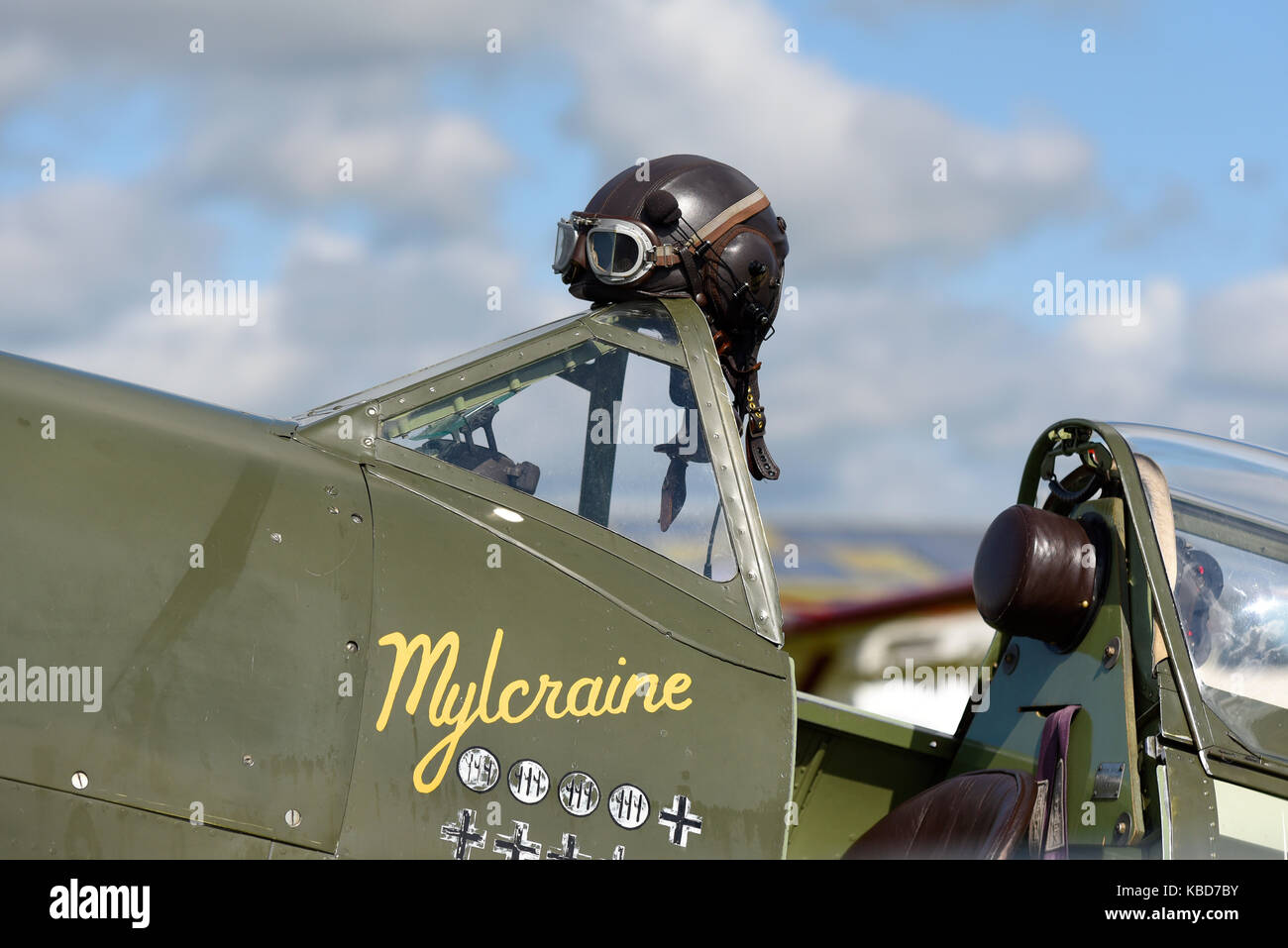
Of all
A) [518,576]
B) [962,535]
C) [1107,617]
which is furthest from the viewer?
[962,535]

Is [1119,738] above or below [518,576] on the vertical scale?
below

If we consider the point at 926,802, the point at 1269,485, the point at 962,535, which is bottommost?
the point at 926,802

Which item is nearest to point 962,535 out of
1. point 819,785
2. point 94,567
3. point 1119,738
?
point 819,785

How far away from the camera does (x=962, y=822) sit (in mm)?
3992

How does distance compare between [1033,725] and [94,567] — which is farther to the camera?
[1033,725]

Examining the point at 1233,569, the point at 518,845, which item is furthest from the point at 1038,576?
the point at 518,845

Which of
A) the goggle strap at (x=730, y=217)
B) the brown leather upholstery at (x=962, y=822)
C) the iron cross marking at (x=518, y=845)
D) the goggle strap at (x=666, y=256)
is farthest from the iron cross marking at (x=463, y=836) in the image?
the goggle strap at (x=730, y=217)

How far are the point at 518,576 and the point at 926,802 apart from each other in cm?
181

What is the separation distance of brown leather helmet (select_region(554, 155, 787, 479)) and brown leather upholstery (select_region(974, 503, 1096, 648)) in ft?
3.46

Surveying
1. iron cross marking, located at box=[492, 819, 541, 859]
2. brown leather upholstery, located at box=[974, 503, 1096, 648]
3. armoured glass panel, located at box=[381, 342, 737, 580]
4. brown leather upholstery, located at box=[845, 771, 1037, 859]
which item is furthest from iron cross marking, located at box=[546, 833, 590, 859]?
brown leather upholstery, located at box=[974, 503, 1096, 648]

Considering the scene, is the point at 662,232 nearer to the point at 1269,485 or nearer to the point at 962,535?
the point at 1269,485

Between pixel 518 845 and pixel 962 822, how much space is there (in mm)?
1639

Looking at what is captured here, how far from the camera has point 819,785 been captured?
15.5 ft

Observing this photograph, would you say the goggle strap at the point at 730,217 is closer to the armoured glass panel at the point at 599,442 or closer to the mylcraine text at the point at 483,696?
the armoured glass panel at the point at 599,442
